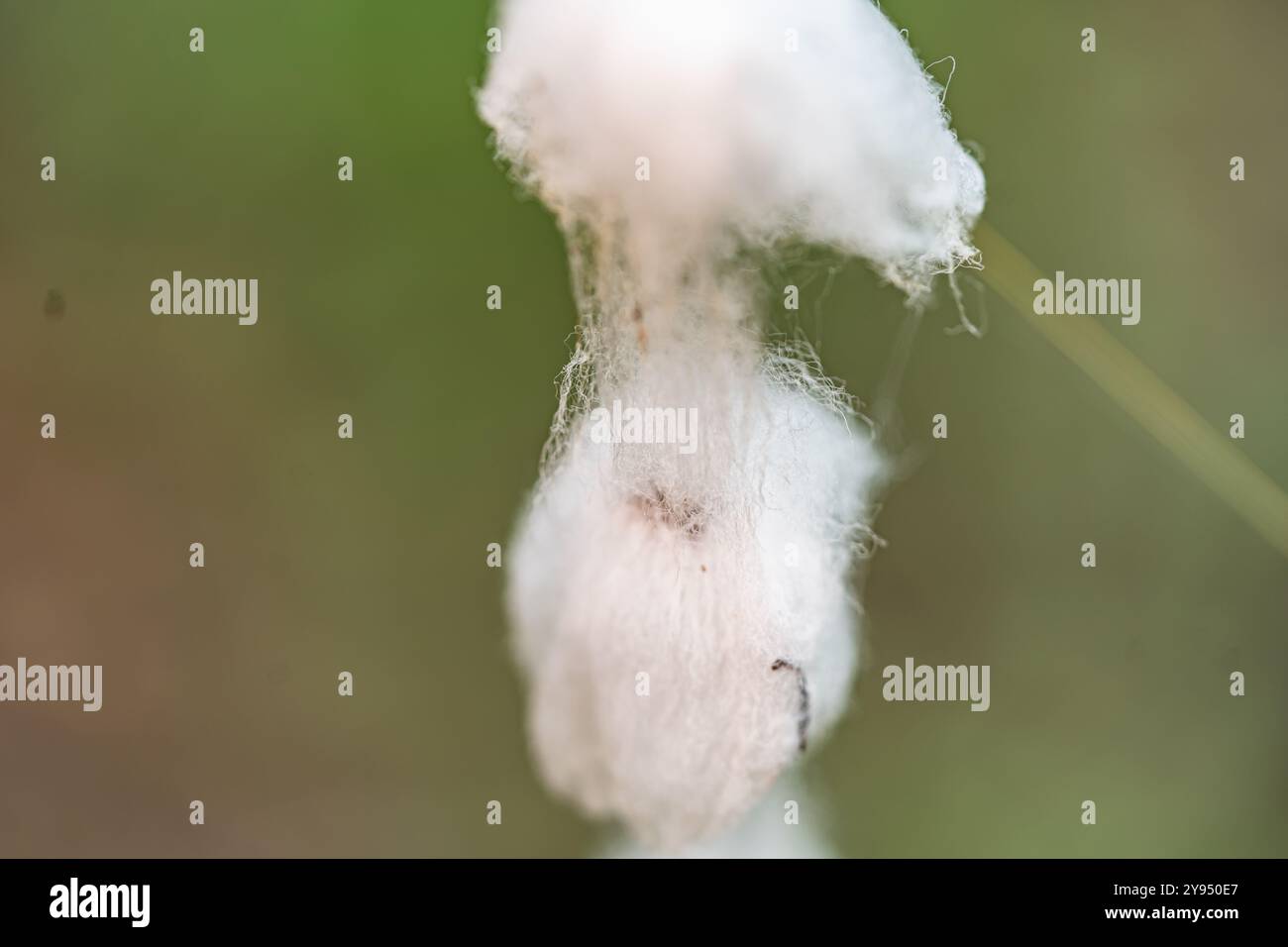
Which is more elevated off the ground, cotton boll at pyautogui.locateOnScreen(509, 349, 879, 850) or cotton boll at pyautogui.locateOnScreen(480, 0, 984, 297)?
cotton boll at pyautogui.locateOnScreen(480, 0, 984, 297)

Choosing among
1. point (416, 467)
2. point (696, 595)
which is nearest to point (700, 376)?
point (696, 595)

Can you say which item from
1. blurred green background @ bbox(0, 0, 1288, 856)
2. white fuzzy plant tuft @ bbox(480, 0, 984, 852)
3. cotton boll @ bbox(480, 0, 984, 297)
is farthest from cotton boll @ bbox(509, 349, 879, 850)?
blurred green background @ bbox(0, 0, 1288, 856)

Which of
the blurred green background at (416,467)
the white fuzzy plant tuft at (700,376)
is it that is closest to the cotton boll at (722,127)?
the white fuzzy plant tuft at (700,376)

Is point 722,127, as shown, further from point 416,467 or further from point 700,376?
point 416,467

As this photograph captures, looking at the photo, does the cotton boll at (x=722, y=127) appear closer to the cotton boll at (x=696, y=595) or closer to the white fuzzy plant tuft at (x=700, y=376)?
the white fuzzy plant tuft at (x=700, y=376)

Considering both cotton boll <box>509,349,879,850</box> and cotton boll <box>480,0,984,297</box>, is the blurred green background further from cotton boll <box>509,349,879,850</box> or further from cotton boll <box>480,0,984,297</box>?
cotton boll <box>480,0,984,297</box>

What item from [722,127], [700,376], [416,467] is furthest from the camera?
[416,467]
